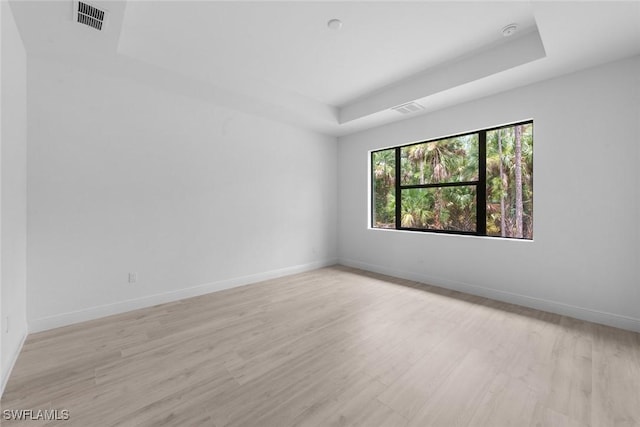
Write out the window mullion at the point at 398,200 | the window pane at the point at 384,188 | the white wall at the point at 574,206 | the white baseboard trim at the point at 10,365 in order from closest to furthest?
the white baseboard trim at the point at 10,365
the white wall at the point at 574,206
the window mullion at the point at 398,200
the window pane at the point at 384,188

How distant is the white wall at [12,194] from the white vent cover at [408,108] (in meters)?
3.81

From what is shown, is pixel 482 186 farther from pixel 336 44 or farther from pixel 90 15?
pixel 90 15

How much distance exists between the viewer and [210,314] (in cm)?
292

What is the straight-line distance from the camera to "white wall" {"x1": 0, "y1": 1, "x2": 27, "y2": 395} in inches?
71.6

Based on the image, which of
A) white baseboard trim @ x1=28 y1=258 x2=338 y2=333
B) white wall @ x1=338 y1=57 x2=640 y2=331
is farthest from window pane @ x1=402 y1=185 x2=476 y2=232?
white baseboard trim @ x1=28 y1=258 x2=338 y2=333

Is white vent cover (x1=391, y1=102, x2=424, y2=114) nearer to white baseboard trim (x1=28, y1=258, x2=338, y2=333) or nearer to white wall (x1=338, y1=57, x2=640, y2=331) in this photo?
white wall (x1=338, y1=57, x2=640, y2=331)

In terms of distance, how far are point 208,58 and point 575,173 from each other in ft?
13.4

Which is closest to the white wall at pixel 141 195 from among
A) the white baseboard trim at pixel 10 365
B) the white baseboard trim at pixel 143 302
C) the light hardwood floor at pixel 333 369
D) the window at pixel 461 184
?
the white baseboard trim at pixel 143 302

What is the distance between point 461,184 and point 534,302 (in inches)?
66.6

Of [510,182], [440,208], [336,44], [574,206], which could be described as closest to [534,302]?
[574,206]

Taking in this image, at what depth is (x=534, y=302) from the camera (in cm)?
307

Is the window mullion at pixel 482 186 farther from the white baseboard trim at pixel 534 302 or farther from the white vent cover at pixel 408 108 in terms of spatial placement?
the white vent cover at pixel 408 108

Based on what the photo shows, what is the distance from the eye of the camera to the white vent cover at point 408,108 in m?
3.66

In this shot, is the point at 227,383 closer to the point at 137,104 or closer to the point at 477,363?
the point at 477,363
